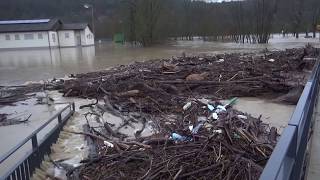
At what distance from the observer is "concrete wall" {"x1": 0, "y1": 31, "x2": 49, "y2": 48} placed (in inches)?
2862

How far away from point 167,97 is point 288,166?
10.6 metres

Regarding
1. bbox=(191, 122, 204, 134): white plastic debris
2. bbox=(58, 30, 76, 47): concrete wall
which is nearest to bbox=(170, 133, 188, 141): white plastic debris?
bbox=(191, 122, 204, 134): white plastic debris

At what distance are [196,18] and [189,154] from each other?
89.5m

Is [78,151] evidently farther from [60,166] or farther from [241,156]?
[241,156]

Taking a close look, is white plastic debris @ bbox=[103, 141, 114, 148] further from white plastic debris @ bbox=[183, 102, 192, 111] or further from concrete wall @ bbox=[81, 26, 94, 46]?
concrete wall @ bbox=[81, 26, 94, 46]

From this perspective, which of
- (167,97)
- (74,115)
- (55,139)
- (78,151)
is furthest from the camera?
(167,97)

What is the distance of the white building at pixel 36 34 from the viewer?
7238 centimetres

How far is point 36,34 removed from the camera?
72.7 m

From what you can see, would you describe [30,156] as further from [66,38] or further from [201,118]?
[66,38]

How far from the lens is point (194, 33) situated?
92.6 meters

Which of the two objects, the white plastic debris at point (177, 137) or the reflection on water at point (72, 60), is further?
the reflection on water at point (72, 60)

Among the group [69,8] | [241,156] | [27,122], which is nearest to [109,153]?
[241,156]

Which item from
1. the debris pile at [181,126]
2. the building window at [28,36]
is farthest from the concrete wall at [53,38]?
the debris pile at [181,126]

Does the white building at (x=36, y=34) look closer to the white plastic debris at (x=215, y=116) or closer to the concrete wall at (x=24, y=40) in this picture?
the concrete wall at (x=24, y=40)
